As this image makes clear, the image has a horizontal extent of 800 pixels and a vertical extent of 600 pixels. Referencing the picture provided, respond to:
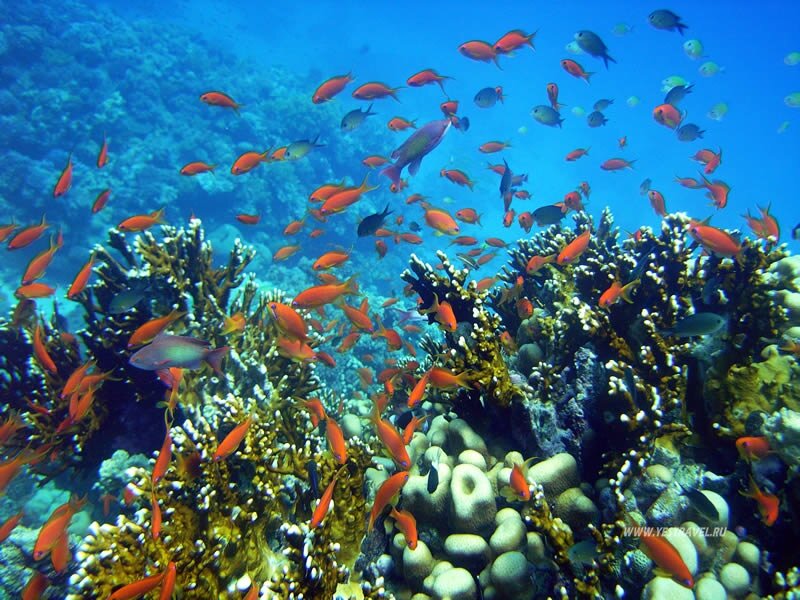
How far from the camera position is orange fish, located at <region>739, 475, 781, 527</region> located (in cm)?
274

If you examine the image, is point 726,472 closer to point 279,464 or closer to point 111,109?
point 279,464

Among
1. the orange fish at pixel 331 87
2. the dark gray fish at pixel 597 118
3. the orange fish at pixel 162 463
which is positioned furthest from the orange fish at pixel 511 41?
the orange fish at pixel 162 463

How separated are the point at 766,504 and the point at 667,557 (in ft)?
3.58

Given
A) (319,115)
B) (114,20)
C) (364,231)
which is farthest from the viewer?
(114,20)

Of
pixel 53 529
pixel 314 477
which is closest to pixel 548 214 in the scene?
pixel 314 477

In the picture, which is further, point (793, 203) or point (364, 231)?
point (793, 203)

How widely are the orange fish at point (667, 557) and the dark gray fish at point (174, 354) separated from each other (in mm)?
3376

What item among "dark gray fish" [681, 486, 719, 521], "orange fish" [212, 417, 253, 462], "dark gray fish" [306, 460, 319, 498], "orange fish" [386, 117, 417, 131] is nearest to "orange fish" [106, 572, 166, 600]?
"orange fish" [212, 417, 253, 462]

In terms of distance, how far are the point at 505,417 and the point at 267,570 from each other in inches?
95.7

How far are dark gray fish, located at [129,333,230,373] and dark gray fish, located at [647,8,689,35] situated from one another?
37.5 feet

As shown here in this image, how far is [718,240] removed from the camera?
4.01 meters

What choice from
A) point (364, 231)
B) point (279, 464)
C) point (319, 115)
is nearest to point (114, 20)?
point (319, 115)

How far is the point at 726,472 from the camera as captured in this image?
338cm

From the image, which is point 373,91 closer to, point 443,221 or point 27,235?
point 443,221
